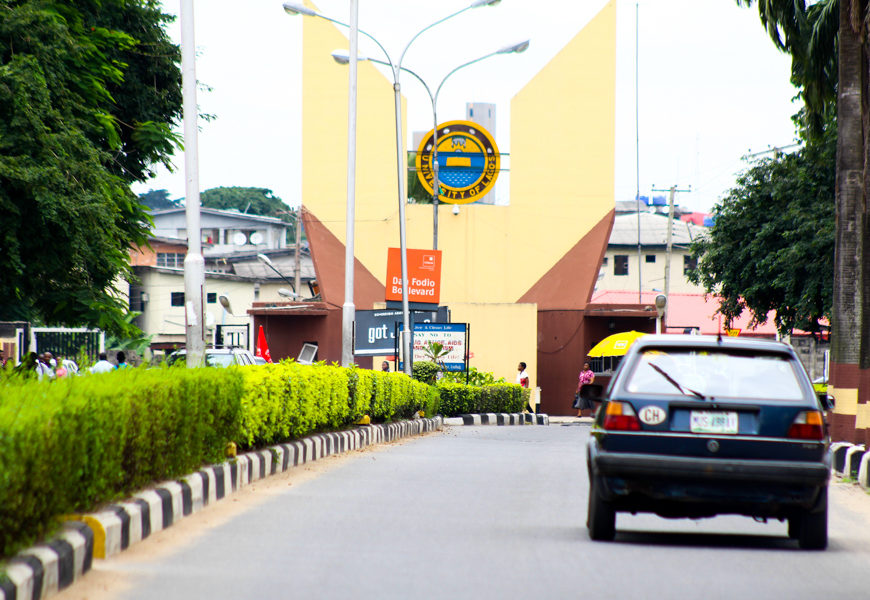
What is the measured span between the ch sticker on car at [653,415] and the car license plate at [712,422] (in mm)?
188

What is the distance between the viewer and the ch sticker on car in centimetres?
797

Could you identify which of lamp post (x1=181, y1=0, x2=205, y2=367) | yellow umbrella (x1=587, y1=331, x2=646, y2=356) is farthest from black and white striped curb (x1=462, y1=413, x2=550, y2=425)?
lamp post (x1=181, y1=0, x2=205, y2=367)

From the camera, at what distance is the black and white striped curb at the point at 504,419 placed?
3362 cm

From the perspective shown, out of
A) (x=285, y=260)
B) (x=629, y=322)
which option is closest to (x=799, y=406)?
(x=629, y=322)

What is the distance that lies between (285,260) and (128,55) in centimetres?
5143

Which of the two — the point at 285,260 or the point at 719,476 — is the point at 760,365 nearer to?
the point at 719,476

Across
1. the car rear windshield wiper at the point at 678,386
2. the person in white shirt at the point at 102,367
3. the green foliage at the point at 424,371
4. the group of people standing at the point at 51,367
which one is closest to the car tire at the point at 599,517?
the car rear windshield wiper at the point at 678,386

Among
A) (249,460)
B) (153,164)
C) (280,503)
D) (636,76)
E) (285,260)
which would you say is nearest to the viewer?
(280,503)

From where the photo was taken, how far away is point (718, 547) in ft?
26.8

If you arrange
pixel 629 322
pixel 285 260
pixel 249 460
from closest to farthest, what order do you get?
pixel 249 460 → pixel 629 322 → pixel 285 260

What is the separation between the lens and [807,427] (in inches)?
311

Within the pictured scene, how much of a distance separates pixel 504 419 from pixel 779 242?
1106 cm

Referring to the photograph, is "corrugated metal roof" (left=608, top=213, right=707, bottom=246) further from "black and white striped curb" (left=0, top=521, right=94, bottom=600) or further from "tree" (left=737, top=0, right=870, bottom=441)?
"black and white striped curb" (left=0, top=521, right=94, bottom=600)

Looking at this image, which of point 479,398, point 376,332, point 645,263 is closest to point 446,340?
point 479,398
